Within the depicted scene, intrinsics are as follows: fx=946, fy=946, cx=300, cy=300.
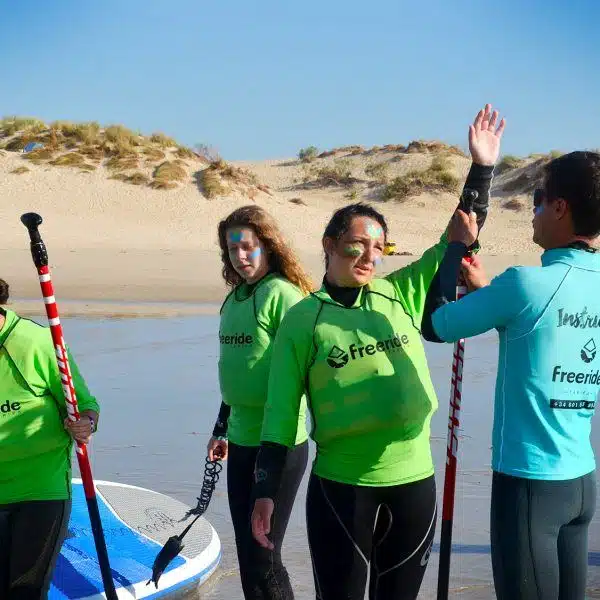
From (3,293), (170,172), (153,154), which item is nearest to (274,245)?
(3,293)

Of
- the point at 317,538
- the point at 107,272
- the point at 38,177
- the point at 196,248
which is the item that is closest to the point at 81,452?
the point at 317,538

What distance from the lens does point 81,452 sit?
125 inches

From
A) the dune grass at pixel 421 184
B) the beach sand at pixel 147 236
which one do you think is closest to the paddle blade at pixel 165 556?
the beach sand at pixel 147 236

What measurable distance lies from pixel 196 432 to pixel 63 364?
3.99 metres

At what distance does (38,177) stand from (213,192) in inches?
232

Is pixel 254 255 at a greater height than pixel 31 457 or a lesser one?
greater

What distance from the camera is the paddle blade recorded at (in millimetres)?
4035

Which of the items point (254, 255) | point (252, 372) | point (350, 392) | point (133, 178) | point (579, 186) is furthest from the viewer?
point (133, 178)

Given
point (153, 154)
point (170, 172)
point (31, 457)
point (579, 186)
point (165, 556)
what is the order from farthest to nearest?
point (153, 154), point (170, 172), point (165, 556), point (31, 457), point (579, 186)

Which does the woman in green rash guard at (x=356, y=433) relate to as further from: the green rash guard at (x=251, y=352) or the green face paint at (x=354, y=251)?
the green rash guard at (x=251, y=352)

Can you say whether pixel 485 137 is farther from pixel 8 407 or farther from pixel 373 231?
pixel 8 407

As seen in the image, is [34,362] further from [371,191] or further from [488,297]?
[371,191]

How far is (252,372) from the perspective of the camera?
3.38 meters

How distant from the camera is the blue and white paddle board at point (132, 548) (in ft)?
12.9
